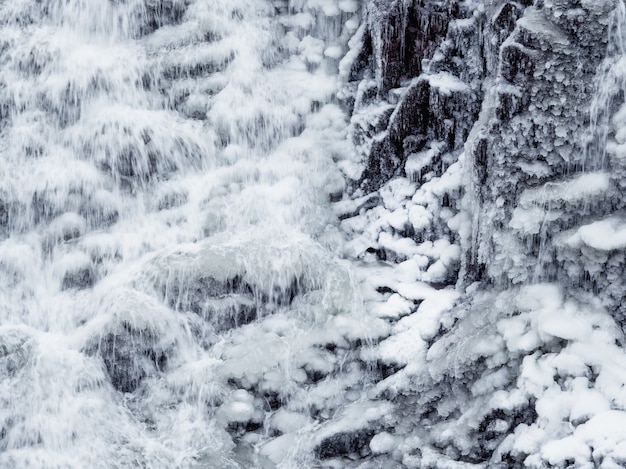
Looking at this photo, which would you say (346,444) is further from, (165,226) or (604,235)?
(165,226)

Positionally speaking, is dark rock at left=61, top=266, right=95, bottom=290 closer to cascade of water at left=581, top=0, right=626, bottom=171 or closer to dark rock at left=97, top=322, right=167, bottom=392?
dark rock at left=97, top=322, right=167, bottom=392

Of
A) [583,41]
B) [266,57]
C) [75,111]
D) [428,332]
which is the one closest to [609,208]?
[583,41]

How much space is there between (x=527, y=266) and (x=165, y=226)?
15.4 feet

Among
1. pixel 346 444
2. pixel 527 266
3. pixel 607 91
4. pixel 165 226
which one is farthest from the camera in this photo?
pixel 165 226

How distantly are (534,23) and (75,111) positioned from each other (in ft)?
22.3

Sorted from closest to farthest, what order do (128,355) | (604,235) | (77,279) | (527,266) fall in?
(604,235), (527,266), (128,355), (77,279)

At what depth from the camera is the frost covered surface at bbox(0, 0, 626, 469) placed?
5477 millimetres

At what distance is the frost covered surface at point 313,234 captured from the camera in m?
5.48

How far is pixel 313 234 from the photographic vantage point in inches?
319

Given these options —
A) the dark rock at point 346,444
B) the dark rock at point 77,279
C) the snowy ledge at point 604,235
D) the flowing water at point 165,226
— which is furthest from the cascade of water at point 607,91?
the dark rock at point 77,279

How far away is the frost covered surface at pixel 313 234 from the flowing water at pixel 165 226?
0.11 feet

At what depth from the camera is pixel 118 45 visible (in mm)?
10555


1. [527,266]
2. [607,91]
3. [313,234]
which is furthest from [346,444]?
[607,91]

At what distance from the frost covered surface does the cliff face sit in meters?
0.02
